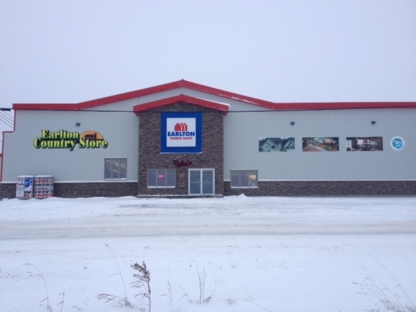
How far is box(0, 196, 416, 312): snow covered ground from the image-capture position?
6.17 m

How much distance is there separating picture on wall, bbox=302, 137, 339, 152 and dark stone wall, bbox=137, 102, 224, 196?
6.90 metres

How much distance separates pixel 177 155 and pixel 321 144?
11.5 metres

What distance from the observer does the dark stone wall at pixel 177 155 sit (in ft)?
94.1

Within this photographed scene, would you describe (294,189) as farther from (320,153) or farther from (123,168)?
(123,168)

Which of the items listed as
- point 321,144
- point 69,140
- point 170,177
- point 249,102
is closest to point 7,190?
point 69,140

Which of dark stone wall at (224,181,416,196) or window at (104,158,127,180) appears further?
window at (104,158,127,180)

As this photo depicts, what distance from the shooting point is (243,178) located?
2980cm

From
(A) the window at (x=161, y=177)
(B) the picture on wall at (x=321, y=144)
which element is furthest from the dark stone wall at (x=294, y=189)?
(B) the picture on wall at (x=321, y=144)

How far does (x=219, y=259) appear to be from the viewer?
8.60 m

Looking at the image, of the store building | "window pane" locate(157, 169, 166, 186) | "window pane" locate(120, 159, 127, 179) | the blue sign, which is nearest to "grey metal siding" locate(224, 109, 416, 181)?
the store building

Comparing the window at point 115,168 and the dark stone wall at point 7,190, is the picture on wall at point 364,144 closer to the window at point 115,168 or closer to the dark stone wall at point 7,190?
the window at point 115,168

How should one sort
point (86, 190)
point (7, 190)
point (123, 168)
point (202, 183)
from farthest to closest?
1. point (123, 168)
2. point (7, 190)
3. point (86, 190)
4. point (202, 183)

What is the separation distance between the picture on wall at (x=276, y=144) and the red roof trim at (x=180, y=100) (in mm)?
4056

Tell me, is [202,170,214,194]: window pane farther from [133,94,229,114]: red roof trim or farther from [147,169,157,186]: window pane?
[133,94,229,114]: red roof trim
